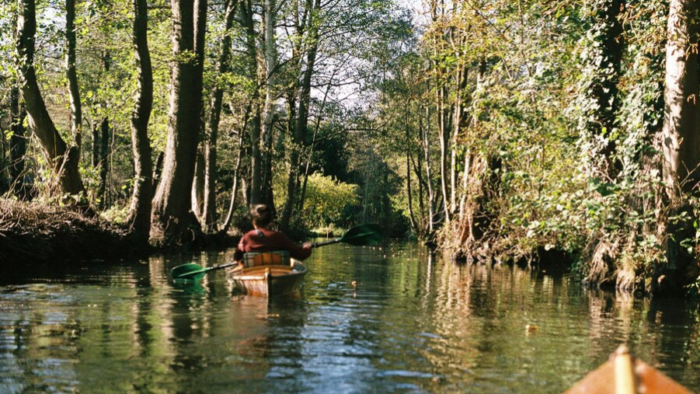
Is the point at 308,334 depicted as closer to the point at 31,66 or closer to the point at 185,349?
the point at 185,349

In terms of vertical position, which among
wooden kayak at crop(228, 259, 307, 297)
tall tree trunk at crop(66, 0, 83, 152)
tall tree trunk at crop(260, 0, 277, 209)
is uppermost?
tall tree trunk at crop(260, 0, 277, 209)

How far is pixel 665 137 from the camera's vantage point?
12.1 meters

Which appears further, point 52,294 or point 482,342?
point 52,294

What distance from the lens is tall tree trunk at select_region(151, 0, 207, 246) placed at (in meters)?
20.2

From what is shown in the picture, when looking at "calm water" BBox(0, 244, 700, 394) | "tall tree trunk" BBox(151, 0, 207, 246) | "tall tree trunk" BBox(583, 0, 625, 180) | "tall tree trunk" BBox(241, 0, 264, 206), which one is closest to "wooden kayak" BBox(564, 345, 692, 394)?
"calm water" BBox(0, 244, 700, 394)

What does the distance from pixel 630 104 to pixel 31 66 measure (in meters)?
12.4

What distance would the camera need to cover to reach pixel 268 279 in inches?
406

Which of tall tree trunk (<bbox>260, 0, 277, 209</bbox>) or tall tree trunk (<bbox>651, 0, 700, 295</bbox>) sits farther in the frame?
tall tree trunk (<bbox>260, 0, 277, 209</bbox>)

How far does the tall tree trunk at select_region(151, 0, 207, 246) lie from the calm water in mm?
7115

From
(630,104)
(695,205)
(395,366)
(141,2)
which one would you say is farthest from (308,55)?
(395,366)

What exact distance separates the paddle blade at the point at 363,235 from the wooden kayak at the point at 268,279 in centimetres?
188

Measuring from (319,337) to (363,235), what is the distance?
5.92 metres

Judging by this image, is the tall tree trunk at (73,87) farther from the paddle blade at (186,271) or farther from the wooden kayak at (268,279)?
the wooden kayak at (268,279)

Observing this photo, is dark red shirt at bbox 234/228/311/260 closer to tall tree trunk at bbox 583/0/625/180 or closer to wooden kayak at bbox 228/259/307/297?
wooden kayak at bbox 228/259/307/297
